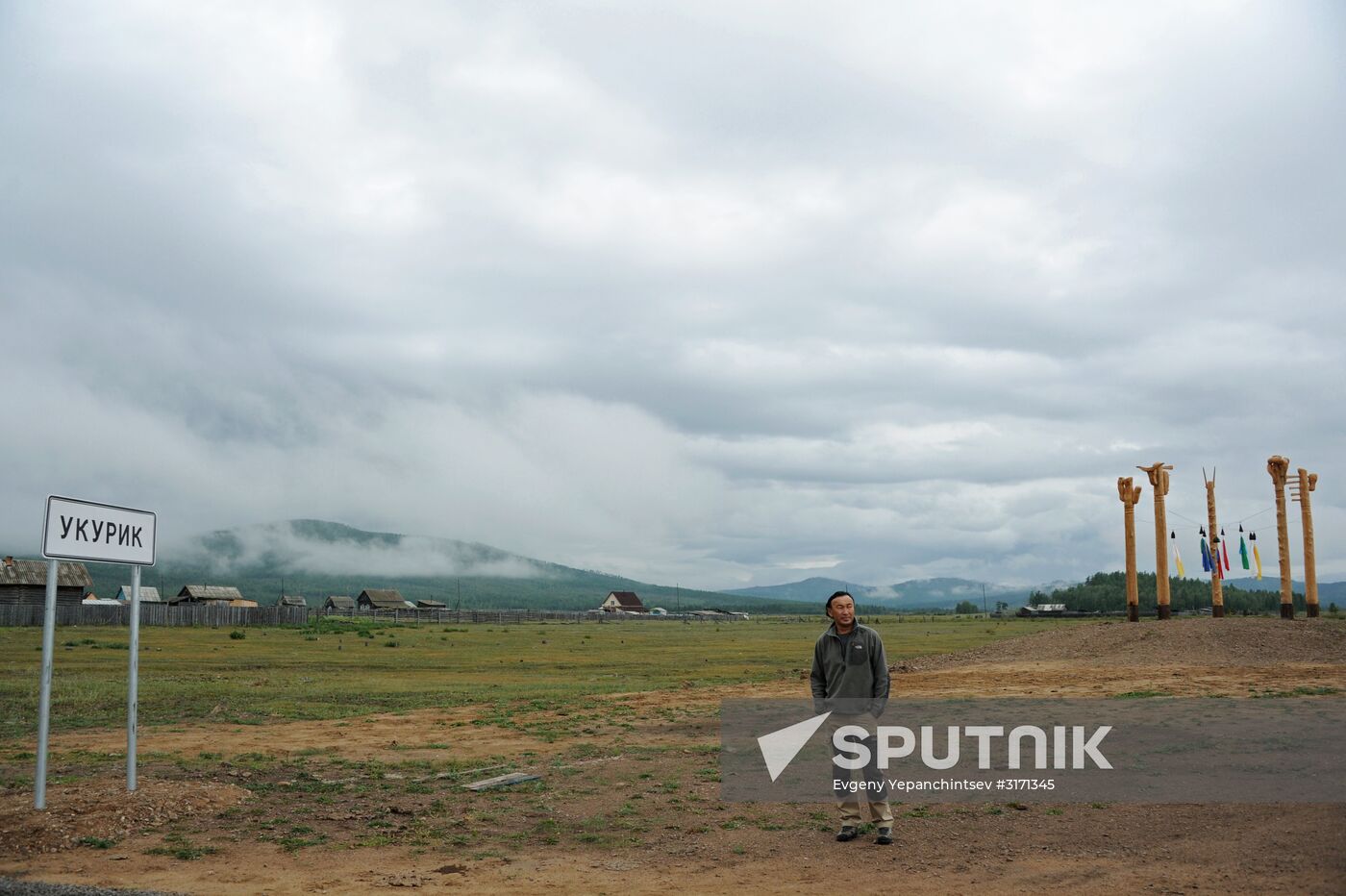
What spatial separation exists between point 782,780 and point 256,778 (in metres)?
6.65

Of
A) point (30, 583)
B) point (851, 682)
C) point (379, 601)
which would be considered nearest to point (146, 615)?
→ point (30, 583)

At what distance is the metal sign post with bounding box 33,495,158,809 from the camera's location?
400 inches

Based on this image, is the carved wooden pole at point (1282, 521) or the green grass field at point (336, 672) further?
the carved wooden pole at point (1282, 521)

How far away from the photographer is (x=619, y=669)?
3503 centimetres

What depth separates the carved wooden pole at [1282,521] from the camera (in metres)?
33.7

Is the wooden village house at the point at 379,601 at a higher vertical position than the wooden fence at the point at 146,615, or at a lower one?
lower

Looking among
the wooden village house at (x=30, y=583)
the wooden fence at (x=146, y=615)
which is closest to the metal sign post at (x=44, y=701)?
the wooden fence at (x=146, y=615)

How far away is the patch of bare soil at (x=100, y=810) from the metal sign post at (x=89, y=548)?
24 centimetres

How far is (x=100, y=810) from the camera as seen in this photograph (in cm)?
1003

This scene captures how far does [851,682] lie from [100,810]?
772 cm

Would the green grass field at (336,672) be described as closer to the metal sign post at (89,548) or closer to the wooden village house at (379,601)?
the metal sign post at (89,548)

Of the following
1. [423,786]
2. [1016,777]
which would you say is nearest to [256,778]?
[423,786]
